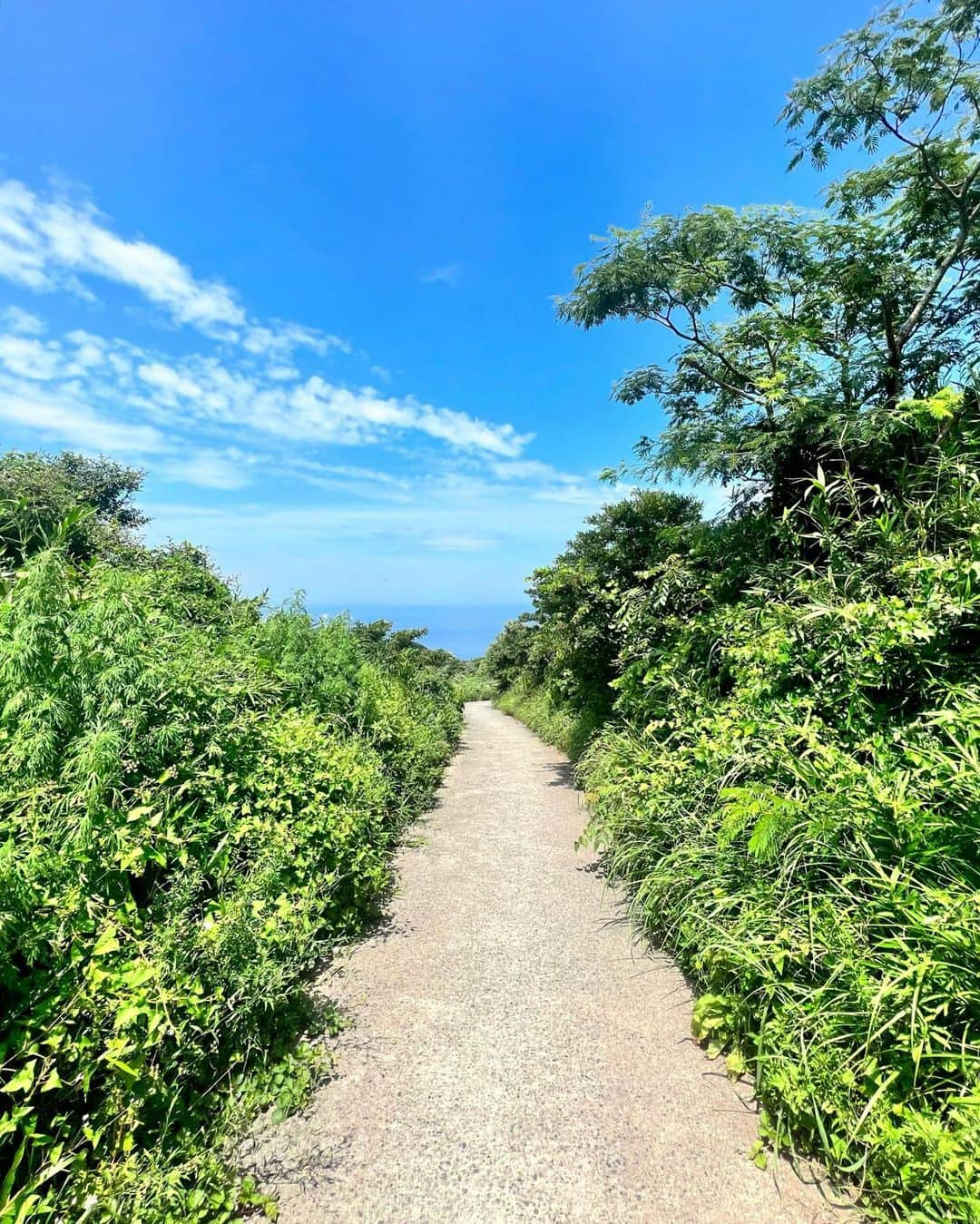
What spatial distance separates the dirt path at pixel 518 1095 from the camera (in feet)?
6.22

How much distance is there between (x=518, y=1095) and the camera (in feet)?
7.68

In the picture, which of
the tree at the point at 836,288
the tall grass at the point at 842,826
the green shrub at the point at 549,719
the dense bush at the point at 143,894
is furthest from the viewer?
the green shrub at the point at 549,719

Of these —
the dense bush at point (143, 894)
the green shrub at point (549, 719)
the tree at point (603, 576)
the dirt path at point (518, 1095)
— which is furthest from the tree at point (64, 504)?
the green shrub at point (549, 719)

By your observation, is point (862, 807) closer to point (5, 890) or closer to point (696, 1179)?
point (696, 1179)

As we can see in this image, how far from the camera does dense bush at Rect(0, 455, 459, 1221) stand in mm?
1653

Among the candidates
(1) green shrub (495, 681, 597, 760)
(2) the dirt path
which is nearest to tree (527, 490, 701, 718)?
(1) green shrub (495, 681, 597, 760)

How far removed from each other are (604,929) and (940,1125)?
7.48ft

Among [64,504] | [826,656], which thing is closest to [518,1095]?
[826,656]

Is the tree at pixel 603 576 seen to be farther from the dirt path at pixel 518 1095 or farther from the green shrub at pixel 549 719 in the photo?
the dirt path at pixel 518 1095

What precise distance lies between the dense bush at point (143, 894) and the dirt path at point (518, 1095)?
296mm

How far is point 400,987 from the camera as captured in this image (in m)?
3.16

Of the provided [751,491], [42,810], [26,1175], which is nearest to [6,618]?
[42,810]

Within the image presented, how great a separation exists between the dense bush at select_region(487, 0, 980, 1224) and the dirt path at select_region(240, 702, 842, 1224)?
0.92 feet

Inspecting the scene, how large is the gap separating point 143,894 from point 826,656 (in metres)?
3.95
